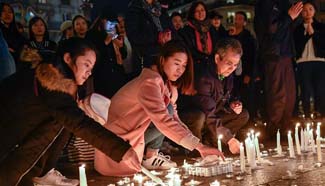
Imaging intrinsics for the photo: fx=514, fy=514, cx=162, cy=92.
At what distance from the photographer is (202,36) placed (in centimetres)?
730

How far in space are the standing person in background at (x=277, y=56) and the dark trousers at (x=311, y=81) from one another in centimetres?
45

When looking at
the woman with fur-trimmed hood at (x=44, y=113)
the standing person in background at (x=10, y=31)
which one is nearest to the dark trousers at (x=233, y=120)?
the standing person in background at (x=10, y=31)

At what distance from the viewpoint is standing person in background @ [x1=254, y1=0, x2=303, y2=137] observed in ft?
25.6

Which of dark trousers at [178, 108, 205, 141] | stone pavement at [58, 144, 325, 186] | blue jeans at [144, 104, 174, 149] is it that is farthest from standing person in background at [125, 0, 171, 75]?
stone pavement at [58, 144, 325, 186]

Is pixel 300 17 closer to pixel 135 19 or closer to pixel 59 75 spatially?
pixel 135 19

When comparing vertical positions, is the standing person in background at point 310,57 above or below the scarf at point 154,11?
below

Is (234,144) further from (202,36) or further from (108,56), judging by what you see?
(108,56)

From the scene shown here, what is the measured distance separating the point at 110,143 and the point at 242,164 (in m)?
1.63

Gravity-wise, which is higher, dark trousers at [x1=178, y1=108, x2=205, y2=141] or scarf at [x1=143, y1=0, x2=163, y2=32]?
scarf at [x1=143, y1=0, x2=163, y2=32]

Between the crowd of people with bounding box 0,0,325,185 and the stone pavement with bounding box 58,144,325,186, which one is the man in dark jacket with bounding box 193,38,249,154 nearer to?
the crowd of people with bounding box 0,0,325,185

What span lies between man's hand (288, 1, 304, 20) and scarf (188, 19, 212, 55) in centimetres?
132

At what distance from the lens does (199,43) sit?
7301mm

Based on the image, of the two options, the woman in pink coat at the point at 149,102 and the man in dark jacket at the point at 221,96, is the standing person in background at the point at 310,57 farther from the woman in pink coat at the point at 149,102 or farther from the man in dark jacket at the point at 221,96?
the woman in pink coat at the point at 149,102

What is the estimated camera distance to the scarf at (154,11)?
6.53 meters
